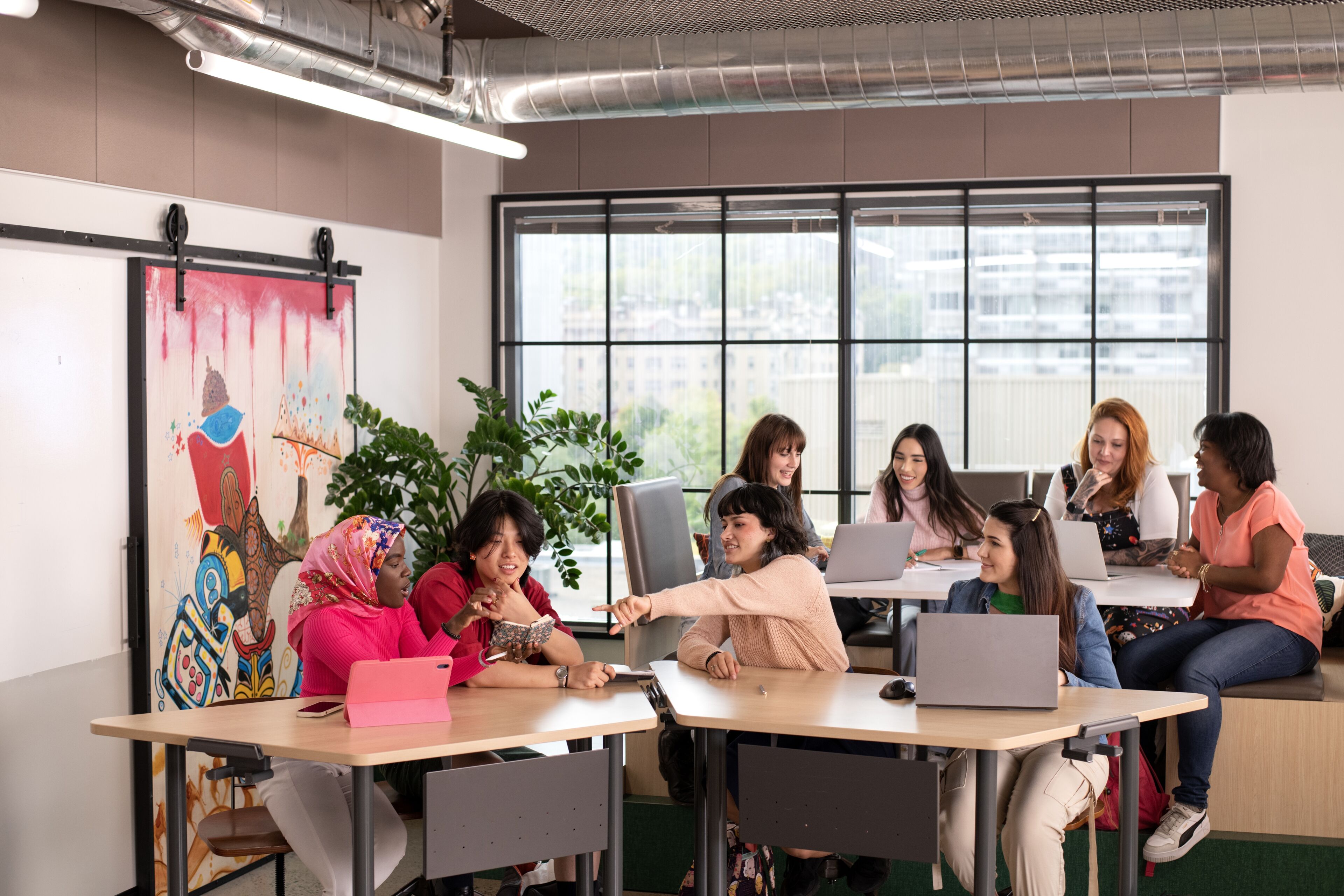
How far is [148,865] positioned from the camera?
167 inches

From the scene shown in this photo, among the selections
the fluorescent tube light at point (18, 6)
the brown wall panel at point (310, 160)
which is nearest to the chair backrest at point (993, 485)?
the brown wall panel at point (310, 160)

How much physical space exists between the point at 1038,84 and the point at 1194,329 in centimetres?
184

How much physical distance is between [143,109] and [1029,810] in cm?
371

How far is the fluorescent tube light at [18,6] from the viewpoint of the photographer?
98.6 inches

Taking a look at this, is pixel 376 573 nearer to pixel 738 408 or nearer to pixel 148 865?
pixel 148 865

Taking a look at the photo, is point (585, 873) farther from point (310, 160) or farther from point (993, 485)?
point (310, 160)

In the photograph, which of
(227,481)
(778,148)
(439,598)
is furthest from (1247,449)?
(227,481)

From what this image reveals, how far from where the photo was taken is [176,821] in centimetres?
298

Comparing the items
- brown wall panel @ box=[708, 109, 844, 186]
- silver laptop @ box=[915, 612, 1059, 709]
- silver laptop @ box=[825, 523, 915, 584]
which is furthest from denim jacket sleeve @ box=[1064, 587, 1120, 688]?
brown wall panel @ box=[708, 109, 844, 186]

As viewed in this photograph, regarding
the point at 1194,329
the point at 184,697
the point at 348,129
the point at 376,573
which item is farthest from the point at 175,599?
the point at 1194,329

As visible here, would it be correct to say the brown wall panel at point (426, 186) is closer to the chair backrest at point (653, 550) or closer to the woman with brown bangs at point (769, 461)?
the chair backrest at point (653, 550)

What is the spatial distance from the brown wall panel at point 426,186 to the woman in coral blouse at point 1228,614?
3.92m

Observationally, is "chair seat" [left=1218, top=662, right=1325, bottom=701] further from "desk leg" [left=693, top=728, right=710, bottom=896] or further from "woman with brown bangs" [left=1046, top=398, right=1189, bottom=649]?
"desk leg" [left=693, top=728, right=710, bottom=896]

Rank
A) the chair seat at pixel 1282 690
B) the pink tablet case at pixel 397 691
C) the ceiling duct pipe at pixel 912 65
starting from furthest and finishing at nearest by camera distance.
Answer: the ceiling duct pipe at pixel 912 65, the chair seat at pixel 1282 690, the pink tablet case at pixel 397 691
